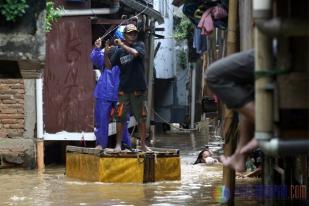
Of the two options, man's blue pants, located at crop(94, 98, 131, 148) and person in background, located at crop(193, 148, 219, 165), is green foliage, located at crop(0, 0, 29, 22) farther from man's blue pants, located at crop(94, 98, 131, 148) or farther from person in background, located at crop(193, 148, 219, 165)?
person in background, located at crop(193, 148, 219, 165)

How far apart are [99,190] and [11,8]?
15.4 ft

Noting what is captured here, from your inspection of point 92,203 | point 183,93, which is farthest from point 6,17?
point 183,93

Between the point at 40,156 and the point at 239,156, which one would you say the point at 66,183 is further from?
the point at 239,156

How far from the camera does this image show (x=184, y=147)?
57.6 feet

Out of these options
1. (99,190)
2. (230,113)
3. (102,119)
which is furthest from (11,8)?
(102,119)

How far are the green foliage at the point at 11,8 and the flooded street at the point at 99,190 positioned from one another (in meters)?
3.68

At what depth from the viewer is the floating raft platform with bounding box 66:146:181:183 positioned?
9789 mm

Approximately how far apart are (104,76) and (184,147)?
6527 mm

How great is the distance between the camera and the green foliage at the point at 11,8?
16.7ft

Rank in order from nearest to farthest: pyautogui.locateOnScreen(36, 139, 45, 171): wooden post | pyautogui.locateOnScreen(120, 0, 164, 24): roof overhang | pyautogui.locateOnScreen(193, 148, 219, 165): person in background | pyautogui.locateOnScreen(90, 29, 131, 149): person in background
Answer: pyautogui.locateOnScreen(90, 29, 131, 149): person in background, pyautogui.locateOnScreen(36, 139, 45, 171): wooden post, pyautogui.locateOnScreen(193, 148, 219, 165): person in background, pyautogui.locateOnScreen(120, 0, 164, 24): roof overhang

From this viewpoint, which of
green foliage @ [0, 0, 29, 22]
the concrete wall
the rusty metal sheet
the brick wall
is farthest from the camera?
the concrete wall

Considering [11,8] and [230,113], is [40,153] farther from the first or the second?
[11,8]

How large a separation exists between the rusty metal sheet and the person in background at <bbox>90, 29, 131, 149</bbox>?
3.02 ft

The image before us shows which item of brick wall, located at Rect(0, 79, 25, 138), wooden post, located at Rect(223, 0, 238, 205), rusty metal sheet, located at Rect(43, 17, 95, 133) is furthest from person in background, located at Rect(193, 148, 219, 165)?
wooden post, located at Rect(223, 0, 238, 205)
